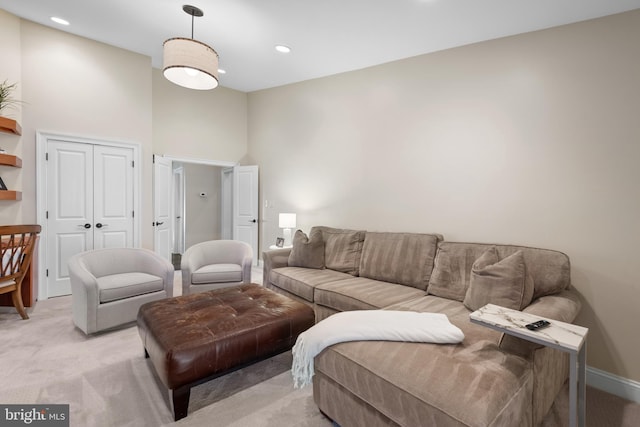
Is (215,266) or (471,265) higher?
(471,265)

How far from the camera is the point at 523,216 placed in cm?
263

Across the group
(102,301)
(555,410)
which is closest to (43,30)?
(102,301)

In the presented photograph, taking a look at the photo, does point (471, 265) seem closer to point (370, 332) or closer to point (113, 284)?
point (370, 332)

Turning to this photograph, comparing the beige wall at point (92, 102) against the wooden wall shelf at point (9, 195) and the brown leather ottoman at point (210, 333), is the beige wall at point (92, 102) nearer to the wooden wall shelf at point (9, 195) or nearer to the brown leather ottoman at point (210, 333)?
the wooden wall shelf at point (9, 195)

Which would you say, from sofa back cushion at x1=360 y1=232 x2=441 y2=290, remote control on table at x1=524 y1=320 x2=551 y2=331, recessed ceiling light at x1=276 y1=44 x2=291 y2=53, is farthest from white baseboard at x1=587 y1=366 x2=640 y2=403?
recessed ceiling light at x1=276 y1=44 x2=291 y2=53

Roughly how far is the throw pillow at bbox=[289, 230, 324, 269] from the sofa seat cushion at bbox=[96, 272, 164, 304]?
1.46 m

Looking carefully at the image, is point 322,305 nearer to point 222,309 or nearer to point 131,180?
point 222,309

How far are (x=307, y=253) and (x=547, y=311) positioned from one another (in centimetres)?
232

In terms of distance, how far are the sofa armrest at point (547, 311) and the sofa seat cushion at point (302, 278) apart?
170 centimetres

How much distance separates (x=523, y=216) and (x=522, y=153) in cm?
54

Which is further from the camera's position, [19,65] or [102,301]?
[19,65]

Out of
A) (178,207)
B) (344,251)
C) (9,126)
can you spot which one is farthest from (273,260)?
Result: (178,207)

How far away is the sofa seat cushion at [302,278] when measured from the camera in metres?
3.00

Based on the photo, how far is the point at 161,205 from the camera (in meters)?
4.61
